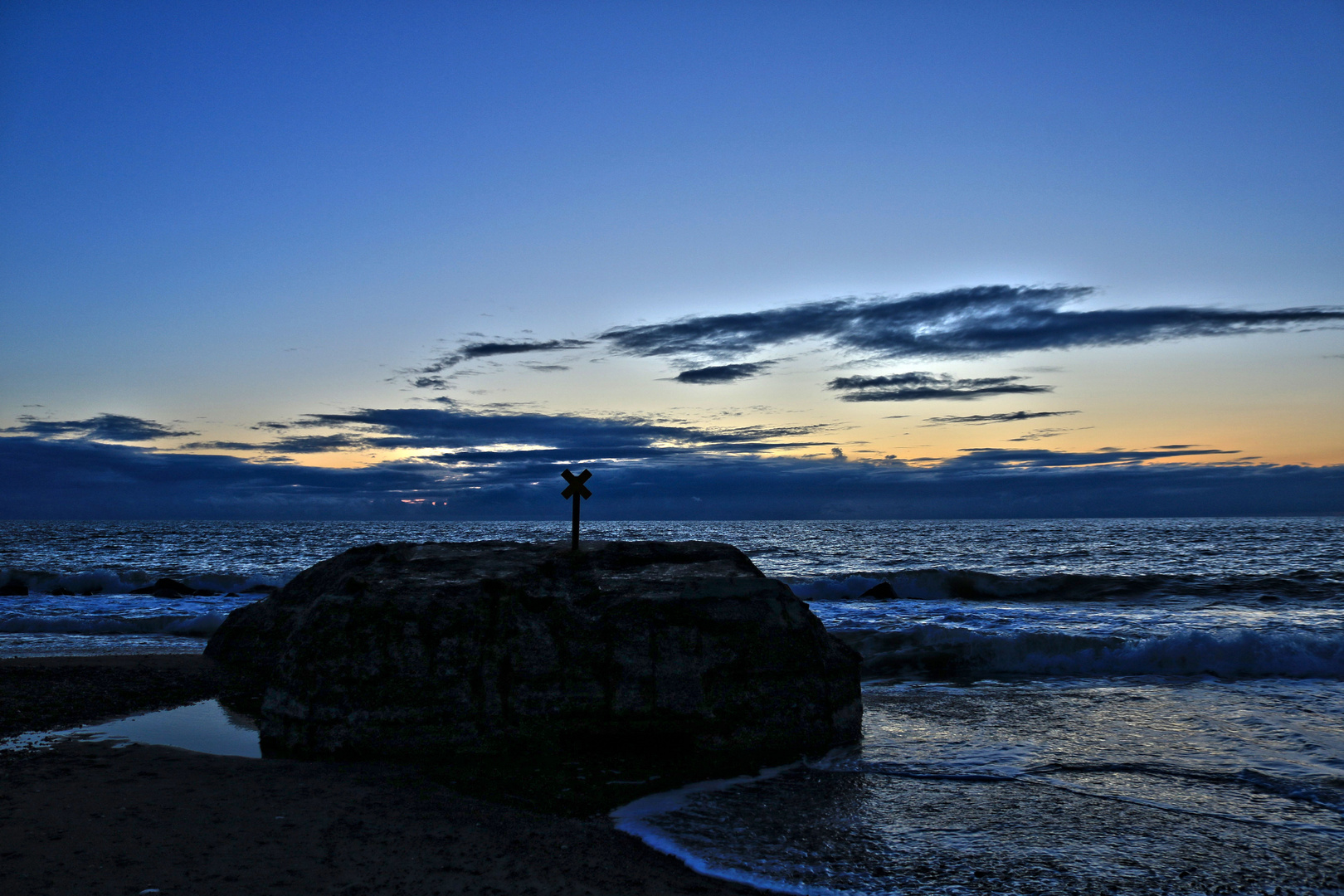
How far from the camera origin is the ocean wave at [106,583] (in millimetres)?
23377

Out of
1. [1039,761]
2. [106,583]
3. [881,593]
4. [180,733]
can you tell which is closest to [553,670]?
[180,733]

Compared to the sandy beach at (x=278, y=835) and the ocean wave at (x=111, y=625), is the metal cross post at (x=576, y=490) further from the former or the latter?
the ocean wave at (x=111, y=625)

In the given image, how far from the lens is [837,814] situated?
5.09 metres

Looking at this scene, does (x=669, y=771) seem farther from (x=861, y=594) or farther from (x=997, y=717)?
(x=861, y=594)

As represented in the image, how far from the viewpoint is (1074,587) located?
23.2 metres

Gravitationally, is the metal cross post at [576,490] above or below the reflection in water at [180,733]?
above

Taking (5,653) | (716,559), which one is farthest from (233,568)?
(716,559)

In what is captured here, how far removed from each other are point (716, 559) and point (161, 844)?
5238 millimetres

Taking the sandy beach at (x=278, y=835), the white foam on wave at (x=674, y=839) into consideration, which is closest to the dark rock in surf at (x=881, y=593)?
the white foam on wave at (x=674, y=839)

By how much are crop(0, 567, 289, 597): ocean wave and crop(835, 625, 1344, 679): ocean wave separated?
1997cm

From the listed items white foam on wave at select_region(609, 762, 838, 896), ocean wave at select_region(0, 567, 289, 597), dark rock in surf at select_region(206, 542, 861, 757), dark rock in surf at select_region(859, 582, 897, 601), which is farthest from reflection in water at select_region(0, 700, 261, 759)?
dark rock in surf at select_region(859, 582, 897, 601)

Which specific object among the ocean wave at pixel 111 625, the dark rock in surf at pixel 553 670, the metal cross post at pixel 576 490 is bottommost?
the ocean wave at pixel 111 625

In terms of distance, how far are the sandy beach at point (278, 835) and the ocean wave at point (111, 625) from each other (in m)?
9.48

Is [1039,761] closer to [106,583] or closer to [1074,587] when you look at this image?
[1074,587]
